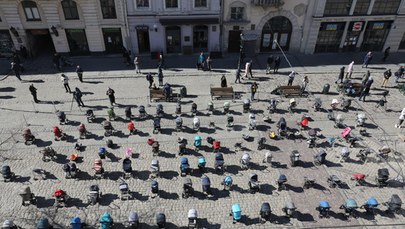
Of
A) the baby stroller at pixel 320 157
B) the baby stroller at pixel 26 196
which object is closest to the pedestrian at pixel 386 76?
the baby stroller at pixel 320 157

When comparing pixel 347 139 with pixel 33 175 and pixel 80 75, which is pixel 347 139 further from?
pixel 80 75

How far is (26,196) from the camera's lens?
19750 mm

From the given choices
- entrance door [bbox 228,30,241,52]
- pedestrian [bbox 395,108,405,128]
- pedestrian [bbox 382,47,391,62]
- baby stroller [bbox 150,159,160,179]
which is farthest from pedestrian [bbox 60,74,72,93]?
pedestrian [bbox 382,47,391,62]

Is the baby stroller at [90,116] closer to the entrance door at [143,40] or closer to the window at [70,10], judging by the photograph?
the entrance door at [143,40]

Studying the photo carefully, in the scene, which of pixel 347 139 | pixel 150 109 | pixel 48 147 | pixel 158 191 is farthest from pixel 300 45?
pixel 48 147

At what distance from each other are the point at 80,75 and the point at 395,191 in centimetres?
2959

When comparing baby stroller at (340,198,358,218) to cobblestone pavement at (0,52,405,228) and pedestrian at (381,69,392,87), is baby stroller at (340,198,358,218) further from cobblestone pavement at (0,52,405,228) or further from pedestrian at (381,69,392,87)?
pedestrian at (381,69,392,87)

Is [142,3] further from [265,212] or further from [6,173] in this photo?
[265,212]

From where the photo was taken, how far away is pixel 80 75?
33.0 metres

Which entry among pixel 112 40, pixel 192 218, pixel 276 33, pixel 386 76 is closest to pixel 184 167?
pixel 192 218

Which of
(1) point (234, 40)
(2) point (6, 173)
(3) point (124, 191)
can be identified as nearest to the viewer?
(3) point (124, 191)

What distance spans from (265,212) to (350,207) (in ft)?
17.2

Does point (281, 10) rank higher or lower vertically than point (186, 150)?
higher

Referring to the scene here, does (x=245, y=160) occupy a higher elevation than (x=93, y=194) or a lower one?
higher
